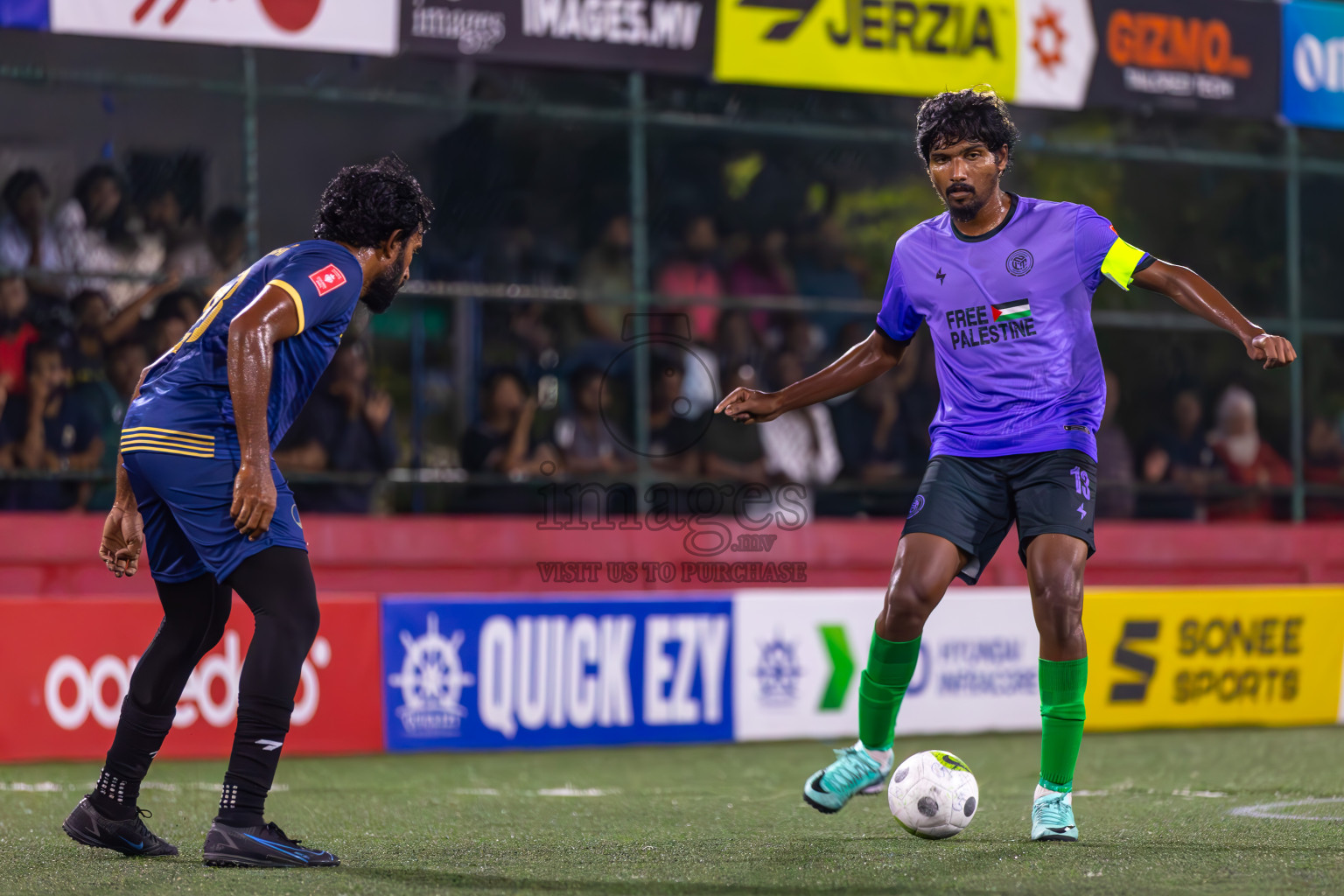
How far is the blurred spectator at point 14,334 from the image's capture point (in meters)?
9.70

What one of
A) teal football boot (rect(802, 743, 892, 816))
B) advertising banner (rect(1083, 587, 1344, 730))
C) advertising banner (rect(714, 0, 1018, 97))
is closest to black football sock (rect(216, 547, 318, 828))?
teal football boot (rect(802, 743, 892, 816))

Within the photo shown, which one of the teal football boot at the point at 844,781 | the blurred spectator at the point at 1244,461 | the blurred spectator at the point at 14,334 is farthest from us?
the blurred spectator at the point at 1244,461

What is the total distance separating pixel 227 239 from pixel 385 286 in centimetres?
635

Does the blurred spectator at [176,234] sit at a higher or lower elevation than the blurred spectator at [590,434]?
higher

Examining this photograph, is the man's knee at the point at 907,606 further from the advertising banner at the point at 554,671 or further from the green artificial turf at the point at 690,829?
the advertising banner at the point at 554,671

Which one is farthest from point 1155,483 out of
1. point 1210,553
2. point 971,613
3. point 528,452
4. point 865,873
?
point 865,873

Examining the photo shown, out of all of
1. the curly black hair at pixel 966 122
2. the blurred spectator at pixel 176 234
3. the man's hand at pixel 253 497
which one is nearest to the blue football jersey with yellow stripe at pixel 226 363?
A: the man's hand at pixel 253 497

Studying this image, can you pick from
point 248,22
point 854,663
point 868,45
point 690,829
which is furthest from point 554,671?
point 868,45

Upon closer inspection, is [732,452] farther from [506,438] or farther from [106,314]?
[106,314]

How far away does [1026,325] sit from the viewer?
5.06 meters

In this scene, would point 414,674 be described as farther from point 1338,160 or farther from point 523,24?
point 1338,160

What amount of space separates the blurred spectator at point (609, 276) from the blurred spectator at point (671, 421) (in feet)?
1.30

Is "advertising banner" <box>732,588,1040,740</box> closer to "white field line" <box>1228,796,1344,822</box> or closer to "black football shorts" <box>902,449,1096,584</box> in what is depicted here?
"white field line" <box>1228,796,1344,822</box>

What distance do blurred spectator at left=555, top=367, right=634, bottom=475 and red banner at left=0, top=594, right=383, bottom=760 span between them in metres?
2.84
